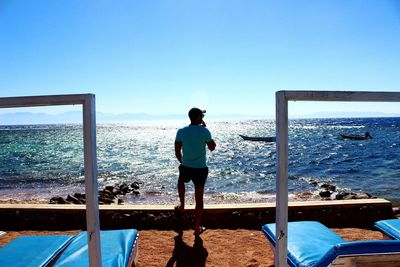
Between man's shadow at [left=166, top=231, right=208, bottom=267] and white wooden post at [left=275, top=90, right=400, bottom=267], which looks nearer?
white wooden post at [left=275, top=90, right=400, bottom=267]

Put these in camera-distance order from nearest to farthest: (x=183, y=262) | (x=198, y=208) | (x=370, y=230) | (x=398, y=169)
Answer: (x=183, y=262), (x=198, y=208), (x=370, y=230), (x=398, y=169)

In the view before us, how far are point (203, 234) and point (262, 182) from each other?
39.0 feet

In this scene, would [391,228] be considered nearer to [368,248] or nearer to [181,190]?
[368,248]

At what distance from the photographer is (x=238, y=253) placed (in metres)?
3.89

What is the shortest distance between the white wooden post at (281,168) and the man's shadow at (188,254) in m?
2.13

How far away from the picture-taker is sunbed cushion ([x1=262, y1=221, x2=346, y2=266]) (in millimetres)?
2582

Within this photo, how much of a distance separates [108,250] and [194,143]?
5.90 feet

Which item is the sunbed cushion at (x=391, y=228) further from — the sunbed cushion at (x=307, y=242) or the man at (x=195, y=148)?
the man at (x=195, y=148)

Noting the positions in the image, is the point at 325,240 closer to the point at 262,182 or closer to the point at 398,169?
the point at 262,182

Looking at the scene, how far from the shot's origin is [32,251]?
2.80 meters

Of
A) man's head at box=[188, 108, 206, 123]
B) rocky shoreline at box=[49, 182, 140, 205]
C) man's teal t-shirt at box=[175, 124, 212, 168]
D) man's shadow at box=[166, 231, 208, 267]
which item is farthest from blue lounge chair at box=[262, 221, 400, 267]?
rocky shoreline at box=[49, 182, 140, 205]

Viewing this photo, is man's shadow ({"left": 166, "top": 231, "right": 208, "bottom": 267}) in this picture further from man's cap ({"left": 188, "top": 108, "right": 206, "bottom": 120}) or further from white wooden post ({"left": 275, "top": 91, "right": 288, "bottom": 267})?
white wooden post ({"left": 275, "top": 91, "right": 288, "bottom": 267})

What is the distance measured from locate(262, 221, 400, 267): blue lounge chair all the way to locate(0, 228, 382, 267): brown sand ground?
63 centimetres

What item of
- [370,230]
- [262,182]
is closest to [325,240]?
[370,230]
